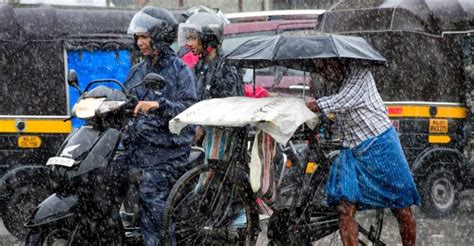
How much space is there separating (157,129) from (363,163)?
146 centimetres

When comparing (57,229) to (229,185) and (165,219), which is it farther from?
(229,185)

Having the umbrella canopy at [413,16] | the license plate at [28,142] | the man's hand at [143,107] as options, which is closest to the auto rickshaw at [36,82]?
the license plate at [28,142]

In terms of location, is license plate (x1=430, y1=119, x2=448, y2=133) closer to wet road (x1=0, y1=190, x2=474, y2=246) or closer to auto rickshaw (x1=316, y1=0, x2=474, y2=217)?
auto rickshaw (x1=316, y1=0, x2=474, y2=217)

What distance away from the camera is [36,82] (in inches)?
353

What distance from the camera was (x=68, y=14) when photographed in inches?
368

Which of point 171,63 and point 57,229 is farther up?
point 171,63

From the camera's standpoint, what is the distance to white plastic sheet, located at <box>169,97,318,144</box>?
571cm

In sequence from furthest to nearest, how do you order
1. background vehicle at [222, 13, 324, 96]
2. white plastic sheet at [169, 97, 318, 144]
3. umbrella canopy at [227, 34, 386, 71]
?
background vehicle at [222, 13, 324, 96]
umbrella canopy at [227, 34, 386, 71]
white plastic sheet at [169, 97, 318, 144]

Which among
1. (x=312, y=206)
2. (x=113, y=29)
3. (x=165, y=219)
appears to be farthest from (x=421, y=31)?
(x=165, y=219)

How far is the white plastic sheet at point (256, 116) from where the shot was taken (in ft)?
18.7

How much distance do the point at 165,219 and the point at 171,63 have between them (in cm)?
110

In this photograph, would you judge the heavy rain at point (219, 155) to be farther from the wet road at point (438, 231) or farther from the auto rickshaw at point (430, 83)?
the auto rickshaw at point (430, 83)

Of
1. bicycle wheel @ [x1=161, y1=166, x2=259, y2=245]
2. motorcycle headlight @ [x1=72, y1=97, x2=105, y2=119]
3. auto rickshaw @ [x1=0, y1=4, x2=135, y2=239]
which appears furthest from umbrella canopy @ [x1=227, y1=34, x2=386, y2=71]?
auto rickshaw @ [x1=0, y1=4, x2=135, y2=239]

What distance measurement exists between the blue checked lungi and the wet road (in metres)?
2.27
